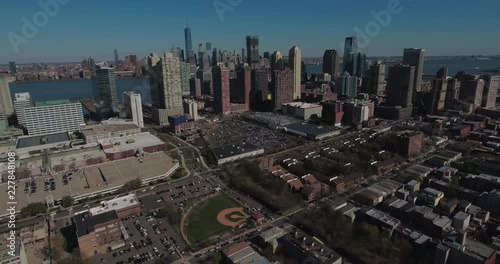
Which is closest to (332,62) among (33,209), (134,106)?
(134,106)

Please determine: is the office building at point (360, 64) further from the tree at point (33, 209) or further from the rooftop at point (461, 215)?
the tree at point (33, 209)

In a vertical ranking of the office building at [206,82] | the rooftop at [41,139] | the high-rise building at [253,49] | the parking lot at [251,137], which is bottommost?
the parking lot at [251,137]

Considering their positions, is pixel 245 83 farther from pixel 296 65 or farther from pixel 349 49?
pixel 349 49

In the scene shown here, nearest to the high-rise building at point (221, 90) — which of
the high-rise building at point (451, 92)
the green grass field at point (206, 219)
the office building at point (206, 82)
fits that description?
the office building at point (206, 82)

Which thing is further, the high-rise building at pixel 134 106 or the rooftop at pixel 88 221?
the high-rise building at pixel 134 106

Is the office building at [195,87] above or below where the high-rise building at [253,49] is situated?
below

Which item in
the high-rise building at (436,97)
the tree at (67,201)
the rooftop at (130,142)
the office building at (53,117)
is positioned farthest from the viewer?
the high-rise building at (436,97)

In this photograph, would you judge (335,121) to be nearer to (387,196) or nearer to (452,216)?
(387,196)
